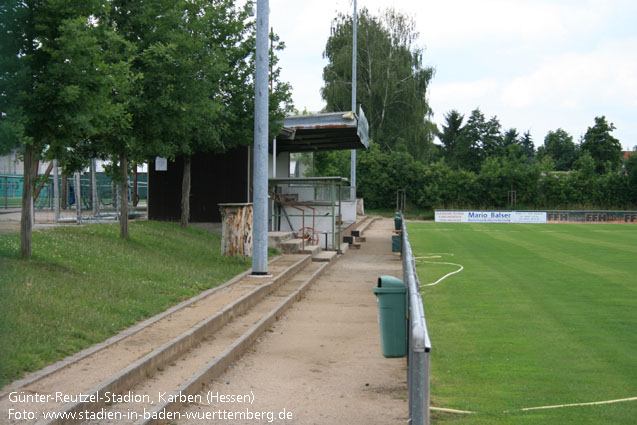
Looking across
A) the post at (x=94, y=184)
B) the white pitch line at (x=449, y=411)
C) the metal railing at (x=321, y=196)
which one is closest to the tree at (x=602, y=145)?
the metal railing at (x=321, y=196)

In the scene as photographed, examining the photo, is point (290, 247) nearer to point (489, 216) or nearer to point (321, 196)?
point (321, 196)

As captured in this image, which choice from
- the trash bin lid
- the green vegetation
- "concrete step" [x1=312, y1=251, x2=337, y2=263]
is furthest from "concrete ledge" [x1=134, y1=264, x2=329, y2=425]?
"concrete step" [x1=312, y1=251, x2=337, y2=263]

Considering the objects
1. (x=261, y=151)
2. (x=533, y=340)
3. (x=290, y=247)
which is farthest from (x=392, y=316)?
(x=290, y=247)

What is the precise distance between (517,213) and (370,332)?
46638mm

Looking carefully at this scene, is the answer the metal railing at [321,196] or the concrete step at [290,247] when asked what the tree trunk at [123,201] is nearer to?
the concrete step at [290,247]

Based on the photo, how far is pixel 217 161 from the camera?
25969 millimetres

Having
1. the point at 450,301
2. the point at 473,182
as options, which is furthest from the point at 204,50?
the point at 473,182

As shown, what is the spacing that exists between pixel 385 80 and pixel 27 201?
52.8 metres

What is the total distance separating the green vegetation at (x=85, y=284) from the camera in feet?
23.1

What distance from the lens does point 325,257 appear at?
20.9 metres

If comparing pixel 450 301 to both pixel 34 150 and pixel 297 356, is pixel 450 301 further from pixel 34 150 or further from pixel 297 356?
pixel 34 150

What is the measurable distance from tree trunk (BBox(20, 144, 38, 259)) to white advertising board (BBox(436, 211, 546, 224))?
1781 inches

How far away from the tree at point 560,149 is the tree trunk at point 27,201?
329 ft

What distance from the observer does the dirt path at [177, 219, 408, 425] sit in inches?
252
